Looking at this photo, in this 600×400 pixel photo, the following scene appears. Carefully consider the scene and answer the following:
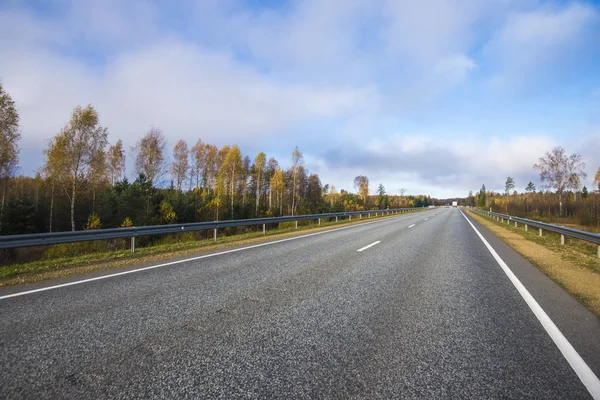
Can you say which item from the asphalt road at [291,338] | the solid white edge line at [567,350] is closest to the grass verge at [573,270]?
the asphalt road at [291,338]

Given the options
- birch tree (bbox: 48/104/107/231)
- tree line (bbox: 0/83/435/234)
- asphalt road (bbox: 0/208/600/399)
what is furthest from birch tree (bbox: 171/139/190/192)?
asphalt road (bbox: 0/208/600/399)

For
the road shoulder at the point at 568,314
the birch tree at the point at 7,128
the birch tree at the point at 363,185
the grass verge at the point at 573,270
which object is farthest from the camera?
the birch tree at the point at 363,185

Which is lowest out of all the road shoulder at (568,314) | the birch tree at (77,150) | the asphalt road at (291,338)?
the road shoulder at (568,314)

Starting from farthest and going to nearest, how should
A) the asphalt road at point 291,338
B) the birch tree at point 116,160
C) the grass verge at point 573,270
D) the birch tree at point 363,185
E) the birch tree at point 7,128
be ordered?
the birch tree at point 363,185, the birch tree at point 116,160, the birch tree at point 7,128, the grass verge at point 573,270, the asphalt road at point 291,338

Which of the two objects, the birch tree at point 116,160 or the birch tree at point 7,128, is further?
the birch tree at point 116,160

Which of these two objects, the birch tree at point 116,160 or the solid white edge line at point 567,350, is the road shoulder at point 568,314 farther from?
the birch tree at point 116,160

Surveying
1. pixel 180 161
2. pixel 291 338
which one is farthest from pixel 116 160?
pixel 291 338

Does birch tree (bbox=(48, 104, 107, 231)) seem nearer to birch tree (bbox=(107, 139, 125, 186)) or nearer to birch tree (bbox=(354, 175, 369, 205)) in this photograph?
birch tree (bbox=(107, 139, 125, 186))

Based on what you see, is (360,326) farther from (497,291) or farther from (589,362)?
(497,291)

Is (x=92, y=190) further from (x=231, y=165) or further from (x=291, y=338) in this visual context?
(x=291, y=338)

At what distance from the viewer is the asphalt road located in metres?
2.04

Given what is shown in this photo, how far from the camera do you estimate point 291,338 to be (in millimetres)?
2777

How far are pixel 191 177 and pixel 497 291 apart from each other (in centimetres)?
4566

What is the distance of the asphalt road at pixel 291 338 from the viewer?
2.04 meters
